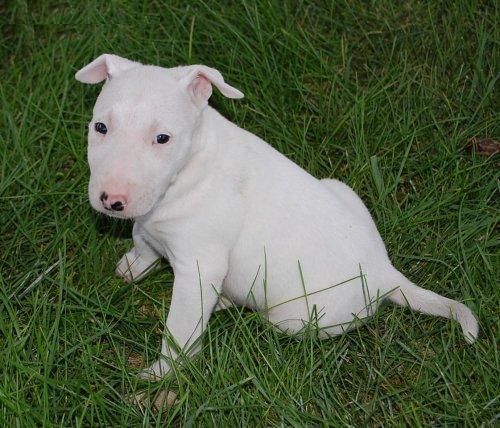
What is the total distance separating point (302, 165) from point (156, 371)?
1.92m

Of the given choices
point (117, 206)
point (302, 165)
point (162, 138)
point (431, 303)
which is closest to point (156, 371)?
point (117, 206)

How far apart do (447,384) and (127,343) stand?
185 cm

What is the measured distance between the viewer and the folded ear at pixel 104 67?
466 cm

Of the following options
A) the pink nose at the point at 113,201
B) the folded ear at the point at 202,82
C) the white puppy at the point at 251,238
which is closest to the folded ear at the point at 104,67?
the white puppy at the point at 251,238

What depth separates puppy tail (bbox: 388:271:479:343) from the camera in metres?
4.82

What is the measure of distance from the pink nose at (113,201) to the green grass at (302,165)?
0.93 m

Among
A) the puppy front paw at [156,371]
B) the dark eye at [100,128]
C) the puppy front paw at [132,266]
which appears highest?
the dark eye at [100,128]

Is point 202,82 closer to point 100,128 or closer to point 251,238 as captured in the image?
point 100,128

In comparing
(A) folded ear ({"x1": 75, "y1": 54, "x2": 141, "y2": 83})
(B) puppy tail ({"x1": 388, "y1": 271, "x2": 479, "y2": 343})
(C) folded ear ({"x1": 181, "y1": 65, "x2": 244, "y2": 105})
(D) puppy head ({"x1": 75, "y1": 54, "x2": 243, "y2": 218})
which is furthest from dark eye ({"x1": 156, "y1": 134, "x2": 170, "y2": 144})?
(B) puppy tail ({"x1": 388, "y1": 271, "x2": 479, "y2": 343})

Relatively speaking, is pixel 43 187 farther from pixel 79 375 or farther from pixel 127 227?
pixel 79 375

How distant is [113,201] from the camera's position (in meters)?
4.14

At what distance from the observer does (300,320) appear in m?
4.93

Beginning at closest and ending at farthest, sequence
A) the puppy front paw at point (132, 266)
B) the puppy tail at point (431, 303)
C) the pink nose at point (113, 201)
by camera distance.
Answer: the pink nose at point (113, 201)
the puppy tail at point (431, 303)
the puppy front paw at point (132, 266)

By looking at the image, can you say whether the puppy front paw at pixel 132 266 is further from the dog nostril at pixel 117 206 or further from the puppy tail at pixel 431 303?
the puppy tail at pixel 431 303
